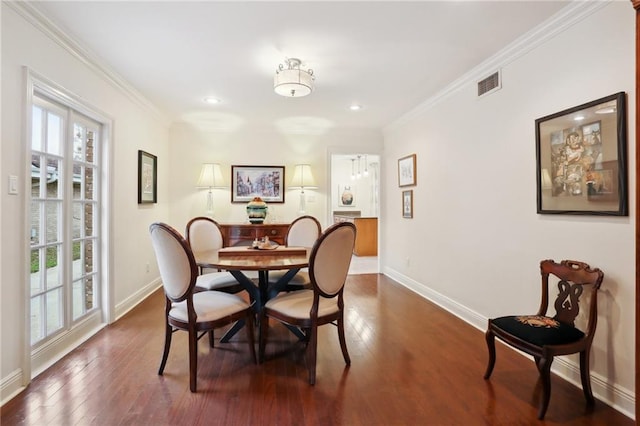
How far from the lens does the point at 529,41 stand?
242 cm

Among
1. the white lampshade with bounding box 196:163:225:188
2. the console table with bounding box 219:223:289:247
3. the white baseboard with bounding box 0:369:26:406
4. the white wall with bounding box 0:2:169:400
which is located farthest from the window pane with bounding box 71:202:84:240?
the white lampshade with bounding box 196:163:225:188

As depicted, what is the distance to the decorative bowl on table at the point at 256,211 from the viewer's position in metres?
4.72

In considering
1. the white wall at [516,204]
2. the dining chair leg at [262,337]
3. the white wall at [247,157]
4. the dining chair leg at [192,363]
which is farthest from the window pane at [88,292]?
the white wall at [516,204]

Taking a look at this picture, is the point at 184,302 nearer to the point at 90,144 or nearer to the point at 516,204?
the point at 90,144

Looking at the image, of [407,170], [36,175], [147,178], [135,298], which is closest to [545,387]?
[407,170]

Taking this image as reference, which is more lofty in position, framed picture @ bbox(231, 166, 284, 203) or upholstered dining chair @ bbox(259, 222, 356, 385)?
framed picture @ bbox(231, 166, 284, 203)

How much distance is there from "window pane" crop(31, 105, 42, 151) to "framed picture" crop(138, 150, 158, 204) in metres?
1.50

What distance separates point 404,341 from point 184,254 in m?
1.93

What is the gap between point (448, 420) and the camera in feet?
5.73

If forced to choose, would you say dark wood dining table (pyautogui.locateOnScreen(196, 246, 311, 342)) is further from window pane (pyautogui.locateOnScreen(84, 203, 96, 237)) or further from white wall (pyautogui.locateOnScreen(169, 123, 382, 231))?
white wall (pyautogui.locateOnScreen(169, 123, 382, 231))

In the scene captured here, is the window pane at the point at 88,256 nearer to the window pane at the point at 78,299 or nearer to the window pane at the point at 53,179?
the window pane at the point at 78,299

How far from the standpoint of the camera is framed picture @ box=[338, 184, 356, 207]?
30.2 feet

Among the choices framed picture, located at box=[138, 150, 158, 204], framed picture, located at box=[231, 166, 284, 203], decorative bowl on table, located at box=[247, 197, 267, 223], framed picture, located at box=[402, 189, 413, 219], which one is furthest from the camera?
framed picture, located at box=[231, 166, 284, 203]

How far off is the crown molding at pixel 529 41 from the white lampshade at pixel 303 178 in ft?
7.23
